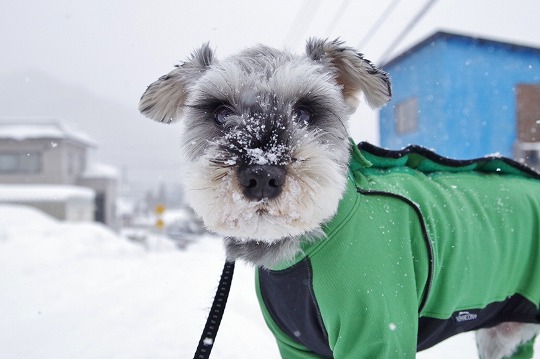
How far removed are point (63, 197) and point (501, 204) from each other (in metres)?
34.7

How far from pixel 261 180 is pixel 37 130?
38282 mm

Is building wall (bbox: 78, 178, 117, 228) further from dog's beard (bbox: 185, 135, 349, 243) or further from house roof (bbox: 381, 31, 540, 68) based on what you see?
dog's beard (bbox: 185, 135, 349, 243)

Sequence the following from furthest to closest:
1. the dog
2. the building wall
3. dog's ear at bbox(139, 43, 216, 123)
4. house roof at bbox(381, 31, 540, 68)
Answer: the building wall
house roof at bbox(381, 31, 540, 68)
dog's ear at bbox(139, 43, 216, 123)
the dog

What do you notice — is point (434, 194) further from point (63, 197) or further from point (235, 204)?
point (63, 197)

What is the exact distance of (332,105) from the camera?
2393mm

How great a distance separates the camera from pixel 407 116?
14562 millimetres

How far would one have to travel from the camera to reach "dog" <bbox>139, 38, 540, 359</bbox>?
1911mm

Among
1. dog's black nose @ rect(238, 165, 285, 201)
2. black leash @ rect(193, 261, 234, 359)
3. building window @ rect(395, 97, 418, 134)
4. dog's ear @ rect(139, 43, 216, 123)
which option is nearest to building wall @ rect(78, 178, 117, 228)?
building window @ rect(395, 97, 418, 134)

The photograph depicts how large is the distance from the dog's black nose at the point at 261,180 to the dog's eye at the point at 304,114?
565 mm

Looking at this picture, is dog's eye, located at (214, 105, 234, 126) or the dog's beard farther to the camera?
dog's eye, located at (214, 105, 234, 126)

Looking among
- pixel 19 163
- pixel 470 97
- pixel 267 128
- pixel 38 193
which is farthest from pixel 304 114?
pixel 19 163

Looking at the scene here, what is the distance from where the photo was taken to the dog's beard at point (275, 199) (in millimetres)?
1863

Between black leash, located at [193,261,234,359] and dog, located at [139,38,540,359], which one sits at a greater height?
dog, located at [139,38,540,359]

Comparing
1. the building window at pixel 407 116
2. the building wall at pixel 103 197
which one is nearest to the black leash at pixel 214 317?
the building window at pixel 407 116
